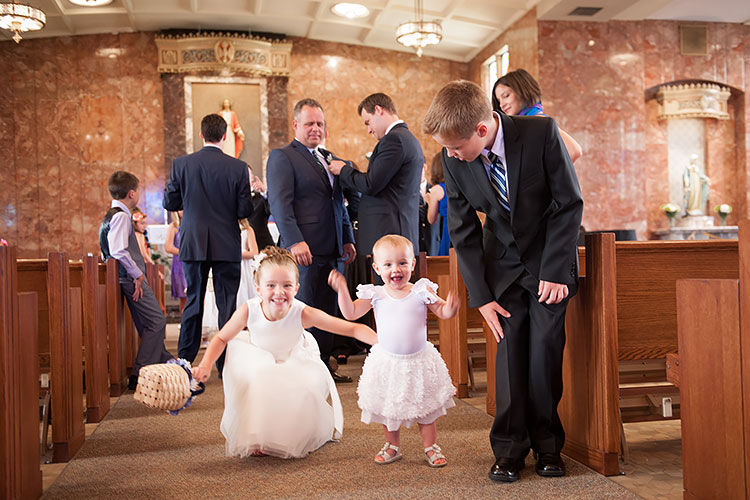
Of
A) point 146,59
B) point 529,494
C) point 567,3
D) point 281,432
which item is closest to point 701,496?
point 529,494

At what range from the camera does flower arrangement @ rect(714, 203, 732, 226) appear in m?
12.6

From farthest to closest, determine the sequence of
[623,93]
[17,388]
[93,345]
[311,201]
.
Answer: [623,93], [311,201], [93,345], [17,388]

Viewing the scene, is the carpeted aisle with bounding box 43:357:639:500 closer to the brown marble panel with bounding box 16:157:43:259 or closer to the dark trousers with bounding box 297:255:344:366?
the dark trousers with bounding box 297:255:344:366

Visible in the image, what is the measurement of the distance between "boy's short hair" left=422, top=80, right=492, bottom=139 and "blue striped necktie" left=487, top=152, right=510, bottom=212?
19 cm

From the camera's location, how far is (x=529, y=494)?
2.38 m

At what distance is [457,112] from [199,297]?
2662mm

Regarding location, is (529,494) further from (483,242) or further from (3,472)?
(3,472)

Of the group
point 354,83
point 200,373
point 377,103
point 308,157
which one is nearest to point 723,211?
point 354,83

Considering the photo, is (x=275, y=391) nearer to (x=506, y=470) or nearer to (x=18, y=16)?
(x=506, y=470)

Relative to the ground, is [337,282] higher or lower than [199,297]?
higher

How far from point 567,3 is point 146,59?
7726 mm

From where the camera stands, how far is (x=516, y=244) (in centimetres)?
257

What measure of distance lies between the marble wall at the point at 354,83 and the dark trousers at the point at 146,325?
9.28 meters

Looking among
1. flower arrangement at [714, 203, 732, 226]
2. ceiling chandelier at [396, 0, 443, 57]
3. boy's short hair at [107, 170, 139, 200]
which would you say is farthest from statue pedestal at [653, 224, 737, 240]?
Result: boy's short hair at [107, 170, 139, 200]
